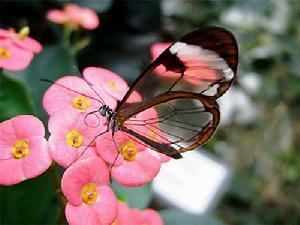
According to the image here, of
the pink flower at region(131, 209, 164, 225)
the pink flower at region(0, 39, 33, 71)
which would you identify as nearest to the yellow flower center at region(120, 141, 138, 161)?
the pink flower at region(131, 209, 164, 225)

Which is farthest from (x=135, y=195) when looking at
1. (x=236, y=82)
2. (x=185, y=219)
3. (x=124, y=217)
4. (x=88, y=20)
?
(x=236, y=82)

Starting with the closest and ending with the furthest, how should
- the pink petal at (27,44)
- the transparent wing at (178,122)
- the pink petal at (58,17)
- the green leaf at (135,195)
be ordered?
the transparent wing at (178,122), the pink petal at (27,44), the green leaf at (135,195), the pink petal at (58,17)

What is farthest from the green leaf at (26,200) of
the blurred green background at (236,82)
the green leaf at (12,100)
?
the green leaf at (12,100)

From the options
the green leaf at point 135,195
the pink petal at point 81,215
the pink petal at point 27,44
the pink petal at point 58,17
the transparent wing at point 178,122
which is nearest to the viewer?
the pink petal at point 81,215

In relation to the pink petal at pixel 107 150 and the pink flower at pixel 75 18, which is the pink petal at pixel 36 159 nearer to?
the pink petal at pixel 107 150

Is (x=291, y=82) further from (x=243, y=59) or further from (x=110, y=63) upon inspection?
(x=110, y=63)

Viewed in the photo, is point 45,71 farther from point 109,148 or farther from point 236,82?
point 236,82

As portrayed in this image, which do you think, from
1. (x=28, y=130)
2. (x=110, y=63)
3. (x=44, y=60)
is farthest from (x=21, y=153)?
(x=110, y=63)

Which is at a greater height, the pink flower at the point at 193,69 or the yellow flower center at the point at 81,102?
the pink flower at the point at 193,69
